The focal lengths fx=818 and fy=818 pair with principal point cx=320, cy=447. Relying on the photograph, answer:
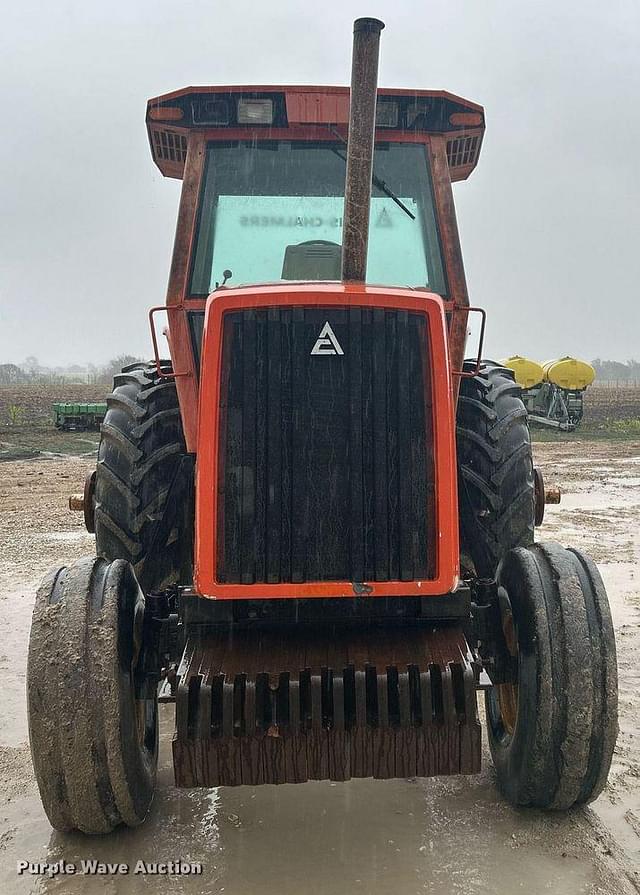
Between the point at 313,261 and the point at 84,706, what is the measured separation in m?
2.27

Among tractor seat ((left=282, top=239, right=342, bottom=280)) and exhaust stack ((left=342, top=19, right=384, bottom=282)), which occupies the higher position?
exhaust stack ((left=342, top=19, right=384, bottom=282))

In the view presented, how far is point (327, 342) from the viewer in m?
2.79

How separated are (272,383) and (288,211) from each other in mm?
1443

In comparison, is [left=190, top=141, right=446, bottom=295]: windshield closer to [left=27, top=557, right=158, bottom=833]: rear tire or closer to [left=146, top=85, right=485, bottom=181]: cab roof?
[left=146, top=85, right=485, bottom=181]: cab roof

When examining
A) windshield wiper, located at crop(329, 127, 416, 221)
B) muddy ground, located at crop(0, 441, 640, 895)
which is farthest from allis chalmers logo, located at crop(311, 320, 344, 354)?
muddy ground, located at crop(0, 441, 640, 895)

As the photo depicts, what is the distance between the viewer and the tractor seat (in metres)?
3.88

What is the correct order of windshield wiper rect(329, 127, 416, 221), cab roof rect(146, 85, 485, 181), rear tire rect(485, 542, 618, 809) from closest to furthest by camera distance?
rear tire rect(485, 542, 618, 809), cab roof rect(146, 85, 485, 181), windshield wiper rect(329, 127, 416, 221)

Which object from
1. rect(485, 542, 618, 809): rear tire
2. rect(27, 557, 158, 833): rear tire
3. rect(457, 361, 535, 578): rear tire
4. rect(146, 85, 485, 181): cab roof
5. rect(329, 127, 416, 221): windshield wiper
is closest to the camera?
rect(27, 557, 158, 833): rear tire

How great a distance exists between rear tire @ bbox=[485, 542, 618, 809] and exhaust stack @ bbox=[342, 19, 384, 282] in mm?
1337

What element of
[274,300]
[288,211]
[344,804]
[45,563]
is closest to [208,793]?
[344,804]

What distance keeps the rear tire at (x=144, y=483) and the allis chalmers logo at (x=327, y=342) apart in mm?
1121

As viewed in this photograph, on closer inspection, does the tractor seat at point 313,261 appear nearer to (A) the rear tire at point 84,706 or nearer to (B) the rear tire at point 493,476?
(B) the rear tire at point 493,476

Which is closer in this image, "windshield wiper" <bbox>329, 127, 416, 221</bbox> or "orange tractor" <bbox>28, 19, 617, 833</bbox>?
"orange tractor" <bbox>28, 19, 617, 833</bbox>

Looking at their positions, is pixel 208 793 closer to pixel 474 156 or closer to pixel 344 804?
pixel 344 804
